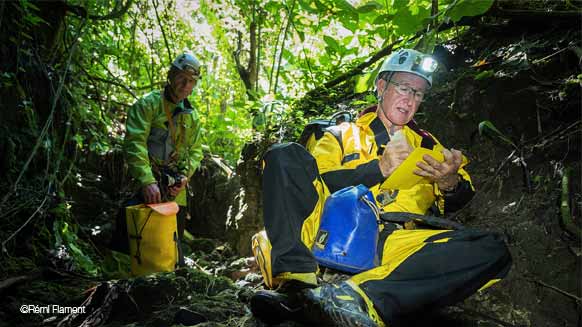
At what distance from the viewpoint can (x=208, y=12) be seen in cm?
905

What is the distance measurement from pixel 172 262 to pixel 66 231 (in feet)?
5.43

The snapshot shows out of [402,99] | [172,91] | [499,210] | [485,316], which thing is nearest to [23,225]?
[172,91]

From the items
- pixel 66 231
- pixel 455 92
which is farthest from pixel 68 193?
pixel 455 92

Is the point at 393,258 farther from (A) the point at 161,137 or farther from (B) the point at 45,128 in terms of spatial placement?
(B) the point at 45,128

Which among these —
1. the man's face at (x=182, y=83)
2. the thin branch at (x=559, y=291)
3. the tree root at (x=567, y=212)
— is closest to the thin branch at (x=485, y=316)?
the thin branch at (x=559, y=291)

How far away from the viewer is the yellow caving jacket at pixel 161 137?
4281 mm

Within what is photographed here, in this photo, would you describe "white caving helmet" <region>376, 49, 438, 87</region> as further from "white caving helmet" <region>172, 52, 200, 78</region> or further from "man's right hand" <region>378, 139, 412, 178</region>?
"white caving helmet" <region>172, 52, 200, 78</region>

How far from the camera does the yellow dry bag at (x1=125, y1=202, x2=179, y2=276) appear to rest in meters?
3.89

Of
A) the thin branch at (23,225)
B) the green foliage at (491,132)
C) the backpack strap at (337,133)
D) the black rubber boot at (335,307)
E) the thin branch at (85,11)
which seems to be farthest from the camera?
the thin branch at (85,11)

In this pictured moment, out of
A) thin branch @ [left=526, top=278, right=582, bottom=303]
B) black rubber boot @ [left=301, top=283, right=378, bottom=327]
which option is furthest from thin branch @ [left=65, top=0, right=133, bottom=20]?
thin branch @ [left=526, top=278, right=582, bottom=303]

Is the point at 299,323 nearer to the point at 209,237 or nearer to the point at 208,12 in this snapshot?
the point at 209,237

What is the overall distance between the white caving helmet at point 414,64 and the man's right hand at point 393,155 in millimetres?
646

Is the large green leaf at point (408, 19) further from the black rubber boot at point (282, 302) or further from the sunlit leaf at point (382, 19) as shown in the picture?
the black rubber boot at point (282, 302)

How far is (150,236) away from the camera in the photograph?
3.90 meters
